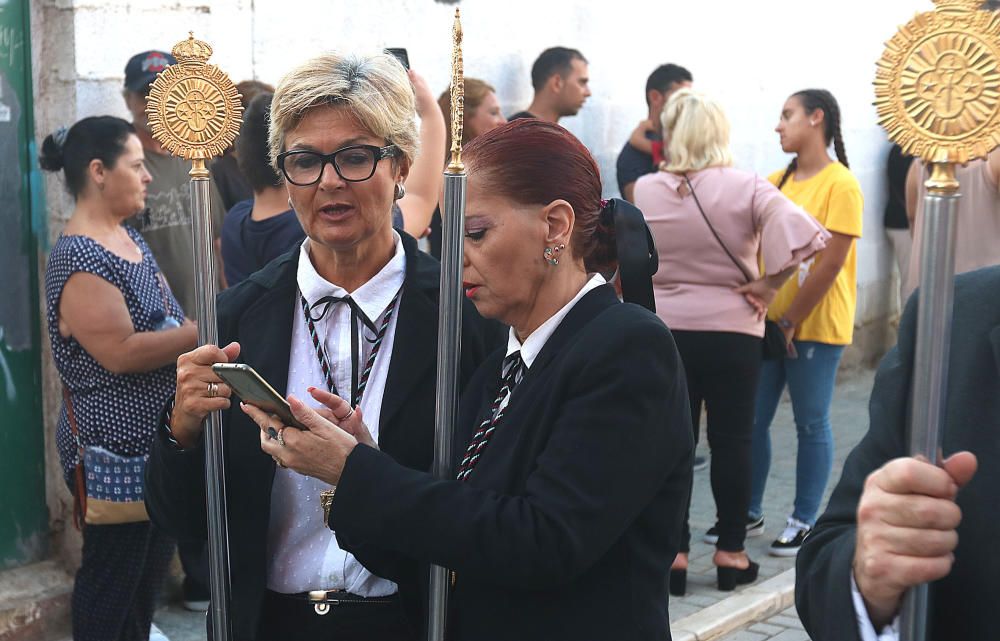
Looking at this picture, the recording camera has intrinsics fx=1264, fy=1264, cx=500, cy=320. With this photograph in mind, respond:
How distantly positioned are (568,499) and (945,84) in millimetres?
800

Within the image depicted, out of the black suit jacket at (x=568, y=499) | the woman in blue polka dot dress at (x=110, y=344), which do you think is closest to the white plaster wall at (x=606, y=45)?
the woman in blue polka dot dress at (x=110, y=344)

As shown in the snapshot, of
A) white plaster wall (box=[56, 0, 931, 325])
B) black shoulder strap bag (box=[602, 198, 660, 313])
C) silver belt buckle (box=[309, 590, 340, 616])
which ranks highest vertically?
white plaster wall (box=[56, 0, 931, 325])

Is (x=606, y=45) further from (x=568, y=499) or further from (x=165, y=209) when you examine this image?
(x=568, y=499)

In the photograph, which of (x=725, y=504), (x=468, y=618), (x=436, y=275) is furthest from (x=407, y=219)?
(x=725, y=504)

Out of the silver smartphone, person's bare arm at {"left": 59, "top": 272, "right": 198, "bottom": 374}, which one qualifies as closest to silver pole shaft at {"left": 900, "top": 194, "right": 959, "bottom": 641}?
the silver smartphone

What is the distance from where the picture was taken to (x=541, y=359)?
6.61 feet

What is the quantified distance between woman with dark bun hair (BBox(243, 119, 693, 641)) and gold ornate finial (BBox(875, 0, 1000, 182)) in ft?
2.02

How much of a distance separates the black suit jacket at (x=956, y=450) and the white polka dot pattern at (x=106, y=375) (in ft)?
8.81

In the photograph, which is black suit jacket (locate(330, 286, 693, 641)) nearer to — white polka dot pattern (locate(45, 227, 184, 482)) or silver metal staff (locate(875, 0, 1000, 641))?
silver metal staff (locate(875, 0, 1000, 641))

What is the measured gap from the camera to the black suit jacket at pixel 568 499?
6.09 feet

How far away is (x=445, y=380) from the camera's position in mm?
2062

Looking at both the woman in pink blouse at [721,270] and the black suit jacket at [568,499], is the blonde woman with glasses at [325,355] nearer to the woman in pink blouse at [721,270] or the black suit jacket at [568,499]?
the black suit jacket at [568,499]

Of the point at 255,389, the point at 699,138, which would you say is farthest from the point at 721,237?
the point at 255,389

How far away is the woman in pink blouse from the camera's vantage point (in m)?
5.00
